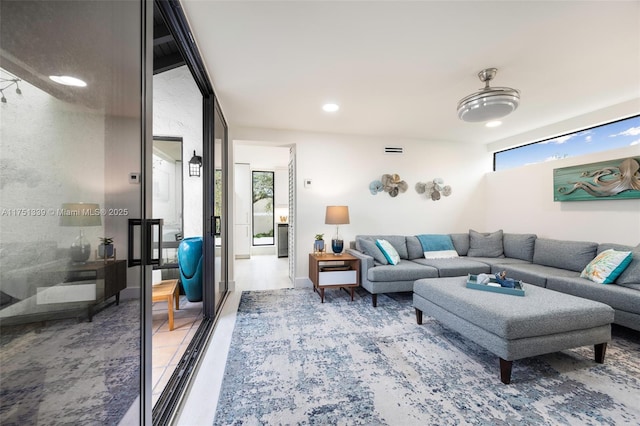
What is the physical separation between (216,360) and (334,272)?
1.84 meters

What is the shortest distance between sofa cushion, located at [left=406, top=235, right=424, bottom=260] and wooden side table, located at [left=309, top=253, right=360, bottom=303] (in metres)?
1.00

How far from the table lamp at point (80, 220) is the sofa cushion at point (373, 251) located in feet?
10.6

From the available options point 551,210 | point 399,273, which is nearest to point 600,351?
point 399,273

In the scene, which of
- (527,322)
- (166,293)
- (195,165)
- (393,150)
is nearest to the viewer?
(527,322)

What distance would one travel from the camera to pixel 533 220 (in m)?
4.16

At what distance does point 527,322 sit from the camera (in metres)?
1.81

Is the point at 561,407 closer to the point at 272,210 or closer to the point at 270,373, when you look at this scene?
A: the point at 270,373

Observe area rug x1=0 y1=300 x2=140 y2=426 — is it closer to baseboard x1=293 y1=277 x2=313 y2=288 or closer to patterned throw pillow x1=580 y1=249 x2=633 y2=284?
baseboard x1=293 y1=277 x2=313 y2=288

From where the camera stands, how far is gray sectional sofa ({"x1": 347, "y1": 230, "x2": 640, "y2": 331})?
2514 mm

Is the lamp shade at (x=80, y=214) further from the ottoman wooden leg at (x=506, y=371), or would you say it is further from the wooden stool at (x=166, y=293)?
the ottoman wooden leg at (x=506, y=371)

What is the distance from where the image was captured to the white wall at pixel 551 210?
313cm

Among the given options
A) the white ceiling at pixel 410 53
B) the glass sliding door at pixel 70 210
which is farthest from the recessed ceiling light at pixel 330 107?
the glass sliding door at pixel 70 210

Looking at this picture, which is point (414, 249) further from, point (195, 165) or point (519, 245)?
point (195, 165)

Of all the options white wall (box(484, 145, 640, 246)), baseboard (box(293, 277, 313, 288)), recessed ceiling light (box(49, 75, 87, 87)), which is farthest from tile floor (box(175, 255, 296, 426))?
white wall (box(484, 145, 640, 246))
